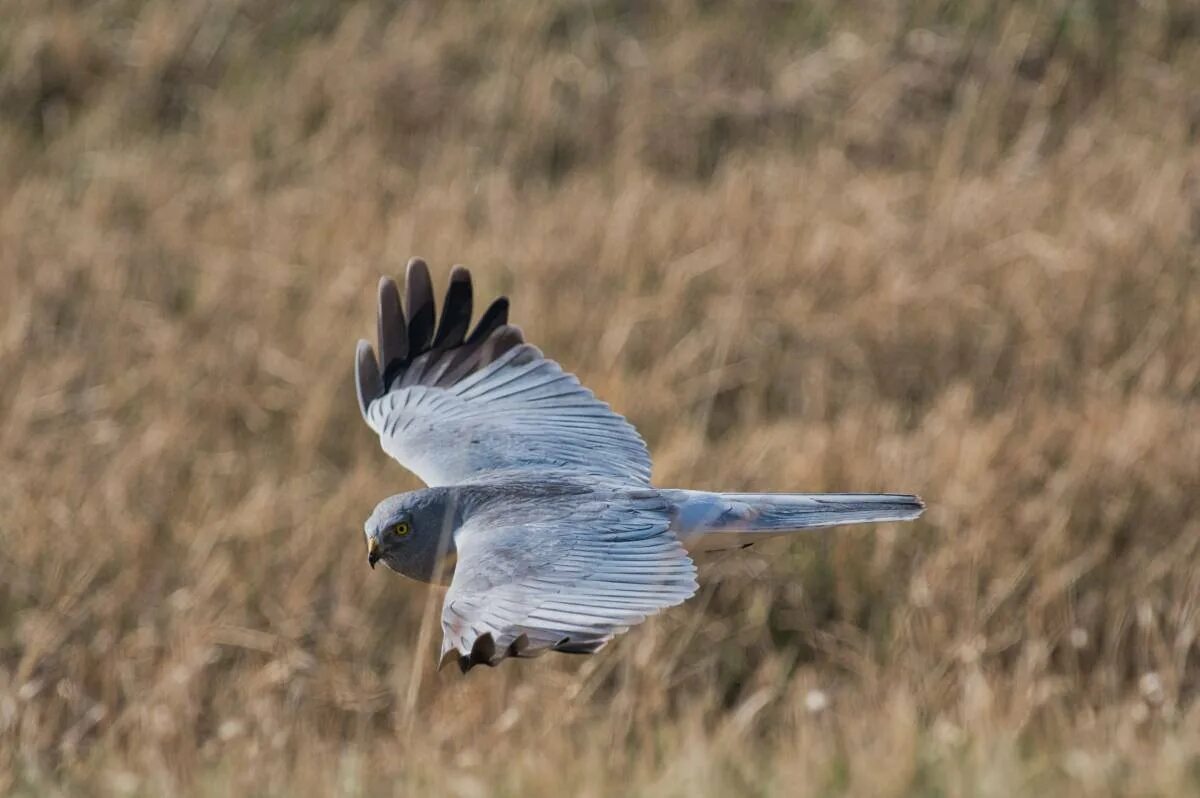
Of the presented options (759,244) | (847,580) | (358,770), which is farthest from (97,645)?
(759,244)

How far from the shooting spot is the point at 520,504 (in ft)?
11.8

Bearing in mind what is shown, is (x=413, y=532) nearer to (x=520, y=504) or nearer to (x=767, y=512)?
(x=520, y=504)

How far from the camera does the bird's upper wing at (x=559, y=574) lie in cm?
300

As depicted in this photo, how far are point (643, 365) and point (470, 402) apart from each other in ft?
8.83

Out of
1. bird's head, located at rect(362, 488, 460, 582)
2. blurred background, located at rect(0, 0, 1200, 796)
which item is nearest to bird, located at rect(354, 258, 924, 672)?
bird's head, located at rect(362, 488, 460, 582)

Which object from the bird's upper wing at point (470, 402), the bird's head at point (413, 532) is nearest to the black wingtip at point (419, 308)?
the bird's upper wing at point (470, 402)

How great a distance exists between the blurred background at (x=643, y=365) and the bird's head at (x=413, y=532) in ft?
1.53

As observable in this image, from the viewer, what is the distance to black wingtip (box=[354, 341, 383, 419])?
4.58m

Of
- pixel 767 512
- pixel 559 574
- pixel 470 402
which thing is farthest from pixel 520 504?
pixel 470 402

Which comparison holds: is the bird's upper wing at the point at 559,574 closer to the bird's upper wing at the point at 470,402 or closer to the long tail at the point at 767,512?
the long tail at the point at 767,512

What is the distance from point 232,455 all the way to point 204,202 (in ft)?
7.67

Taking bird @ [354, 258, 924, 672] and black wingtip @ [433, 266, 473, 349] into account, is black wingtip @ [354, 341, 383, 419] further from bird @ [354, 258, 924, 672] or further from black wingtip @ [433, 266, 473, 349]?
black wingtip @ [433, 266, 473, 349]

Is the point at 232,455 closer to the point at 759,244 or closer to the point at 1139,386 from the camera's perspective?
the point at 759,244

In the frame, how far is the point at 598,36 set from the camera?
9.72m
